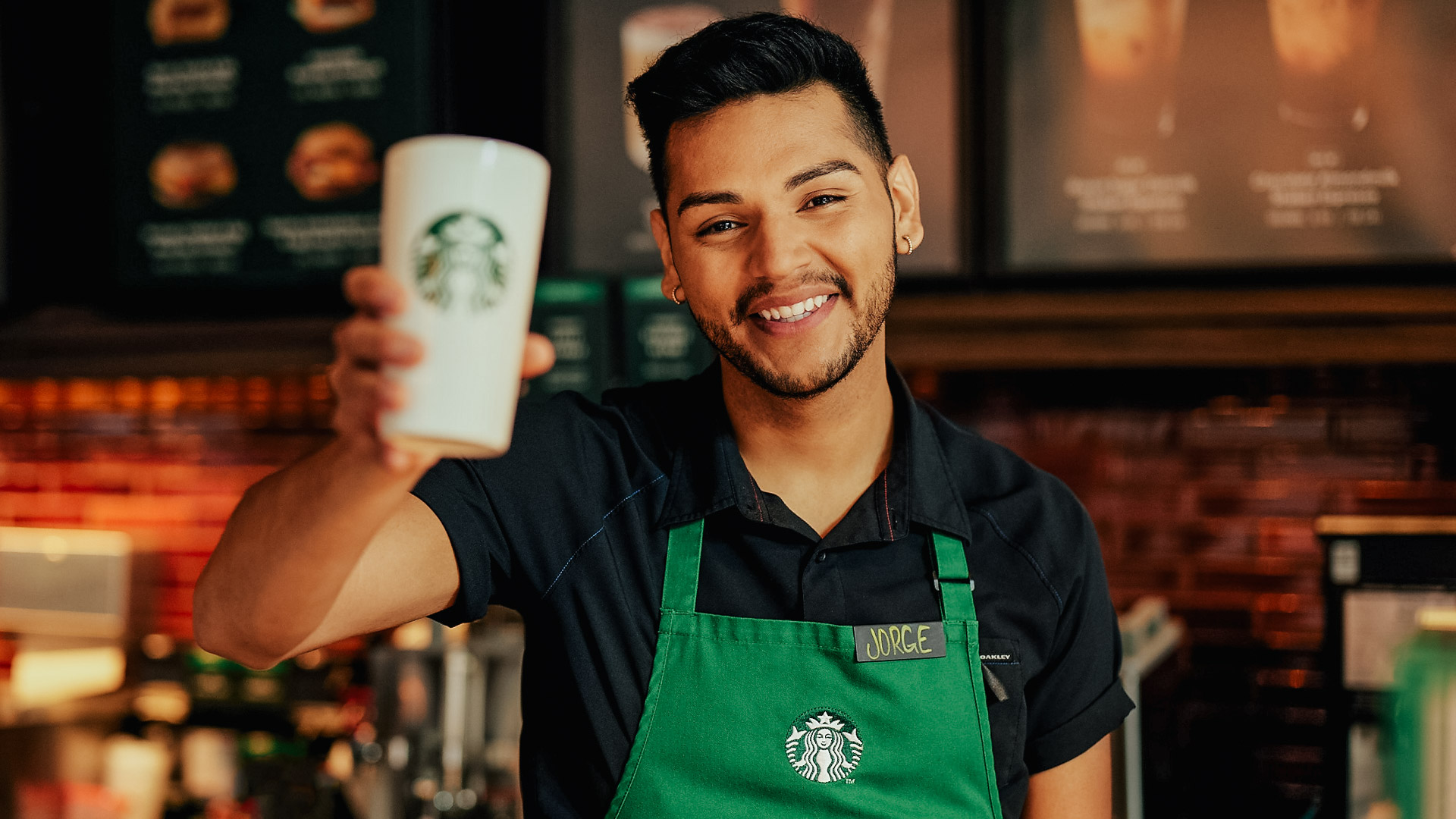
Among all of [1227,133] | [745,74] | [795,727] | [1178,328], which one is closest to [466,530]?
[795,727]

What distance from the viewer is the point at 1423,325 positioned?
6.36 feet

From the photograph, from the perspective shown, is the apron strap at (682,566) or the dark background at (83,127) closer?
the apron strap at (682,566)

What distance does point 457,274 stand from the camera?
0.64m

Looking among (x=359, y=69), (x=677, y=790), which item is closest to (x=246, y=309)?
(x=359, y=69)

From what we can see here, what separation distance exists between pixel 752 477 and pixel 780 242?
275mm

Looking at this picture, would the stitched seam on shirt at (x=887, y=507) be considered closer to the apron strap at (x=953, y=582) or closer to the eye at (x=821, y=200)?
the apron strap at (x=953, y=582)

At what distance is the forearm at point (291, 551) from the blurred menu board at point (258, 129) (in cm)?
156

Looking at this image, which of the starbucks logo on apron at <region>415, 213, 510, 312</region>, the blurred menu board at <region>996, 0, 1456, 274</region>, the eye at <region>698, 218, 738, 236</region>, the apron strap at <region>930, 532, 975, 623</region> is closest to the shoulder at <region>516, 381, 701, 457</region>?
the eye at <region>698, 218, 738, 236</region>

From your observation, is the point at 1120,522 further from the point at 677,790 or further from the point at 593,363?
the point at 677,790

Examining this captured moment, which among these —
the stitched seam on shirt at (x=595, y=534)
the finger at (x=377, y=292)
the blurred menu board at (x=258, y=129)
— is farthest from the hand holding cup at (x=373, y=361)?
the blurred menu board at (x=258, y=129)

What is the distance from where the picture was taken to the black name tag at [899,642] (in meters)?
1.16

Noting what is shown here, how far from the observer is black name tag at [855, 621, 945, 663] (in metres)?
1.16

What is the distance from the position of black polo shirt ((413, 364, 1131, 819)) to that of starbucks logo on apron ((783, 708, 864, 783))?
0.24 feet

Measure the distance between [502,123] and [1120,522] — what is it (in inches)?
65.5
